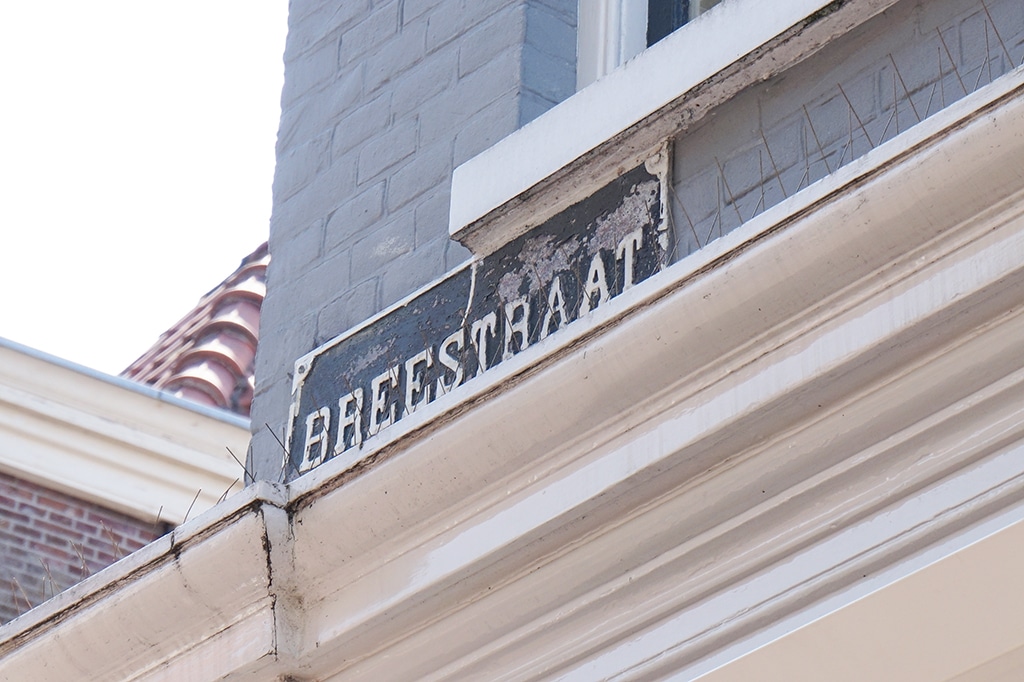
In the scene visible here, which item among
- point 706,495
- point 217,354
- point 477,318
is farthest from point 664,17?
point 217,354

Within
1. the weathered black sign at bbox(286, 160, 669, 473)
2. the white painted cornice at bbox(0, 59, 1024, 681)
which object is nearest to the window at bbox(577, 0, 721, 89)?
the weathered black sign at bbox(286, 160, 669, 473)

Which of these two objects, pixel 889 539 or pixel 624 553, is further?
pixel 624 553

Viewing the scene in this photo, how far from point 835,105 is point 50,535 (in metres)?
4.66

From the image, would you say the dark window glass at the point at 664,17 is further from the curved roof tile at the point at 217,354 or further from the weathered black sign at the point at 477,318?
the curved roof tile at the point at 217,354

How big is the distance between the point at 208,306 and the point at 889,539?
23.4 feet

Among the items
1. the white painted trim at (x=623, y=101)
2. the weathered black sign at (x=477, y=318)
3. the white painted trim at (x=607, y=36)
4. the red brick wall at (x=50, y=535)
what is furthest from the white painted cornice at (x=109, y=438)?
the white painted trim at (x=623, y=101)

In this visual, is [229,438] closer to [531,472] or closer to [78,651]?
[78,651]

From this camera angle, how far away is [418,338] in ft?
14.6

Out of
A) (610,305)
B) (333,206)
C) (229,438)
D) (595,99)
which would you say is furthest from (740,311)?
(229,438)

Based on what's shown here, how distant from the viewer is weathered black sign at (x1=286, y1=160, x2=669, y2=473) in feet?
13.4

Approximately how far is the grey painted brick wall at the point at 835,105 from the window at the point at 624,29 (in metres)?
0.77

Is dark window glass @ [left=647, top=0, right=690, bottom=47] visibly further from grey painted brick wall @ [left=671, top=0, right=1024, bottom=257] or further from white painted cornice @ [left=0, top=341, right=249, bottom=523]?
white painted cornice @ [left=0, top=341, right=249, bottom=523]

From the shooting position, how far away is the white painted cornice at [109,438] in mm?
7840

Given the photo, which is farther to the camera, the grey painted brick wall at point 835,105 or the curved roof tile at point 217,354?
the curved roof tile at point 217,354
